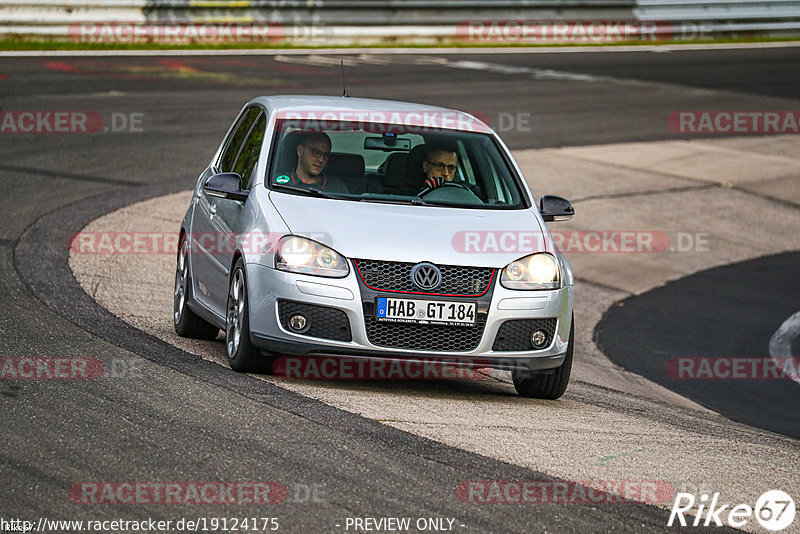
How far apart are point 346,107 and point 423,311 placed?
79.8 inches

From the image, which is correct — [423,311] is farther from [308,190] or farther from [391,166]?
[391,166]

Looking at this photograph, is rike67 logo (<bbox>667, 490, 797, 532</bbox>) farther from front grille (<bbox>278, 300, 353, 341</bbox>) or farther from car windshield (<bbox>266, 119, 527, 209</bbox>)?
car windshield (<bbox>266, 119, 527, 209</bbox>)

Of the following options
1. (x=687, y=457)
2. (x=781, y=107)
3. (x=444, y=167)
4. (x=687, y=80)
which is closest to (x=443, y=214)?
(x=444, y=167)

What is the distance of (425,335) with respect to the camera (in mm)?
7383

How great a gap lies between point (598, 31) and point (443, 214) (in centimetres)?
2756

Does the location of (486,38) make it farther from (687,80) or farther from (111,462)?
(111,462)

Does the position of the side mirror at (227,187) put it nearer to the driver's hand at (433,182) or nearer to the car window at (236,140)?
the car window at (236,140)

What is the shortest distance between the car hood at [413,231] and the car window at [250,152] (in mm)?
495

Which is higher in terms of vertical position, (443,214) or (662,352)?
(443,214)

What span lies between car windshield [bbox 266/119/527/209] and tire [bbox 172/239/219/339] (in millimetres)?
1342

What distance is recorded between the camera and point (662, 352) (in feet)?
40.6

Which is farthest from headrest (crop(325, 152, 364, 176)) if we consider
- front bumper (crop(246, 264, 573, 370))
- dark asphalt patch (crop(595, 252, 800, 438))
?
dark asphalt patch (crop(595, 252, 800, 438))

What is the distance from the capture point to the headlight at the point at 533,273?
7516 millimetres

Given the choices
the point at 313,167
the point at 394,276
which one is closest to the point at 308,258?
the point at 394,276
